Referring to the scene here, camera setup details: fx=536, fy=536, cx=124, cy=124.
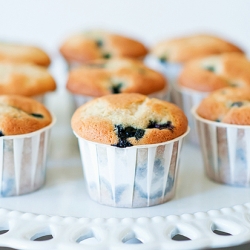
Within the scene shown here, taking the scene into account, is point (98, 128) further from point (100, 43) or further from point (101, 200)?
point (100, 43)

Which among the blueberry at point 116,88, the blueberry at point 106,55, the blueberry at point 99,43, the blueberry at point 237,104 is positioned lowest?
the blueberry at point 116,88

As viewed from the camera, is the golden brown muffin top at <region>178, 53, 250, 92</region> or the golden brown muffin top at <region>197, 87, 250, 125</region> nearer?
the golden brown muffin top at <region>197, 87, 250, 125</region>

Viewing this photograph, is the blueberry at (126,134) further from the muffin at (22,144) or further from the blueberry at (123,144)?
the muffin at (22,144)

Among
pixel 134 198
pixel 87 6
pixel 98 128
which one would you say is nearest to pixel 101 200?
pixel 134 198

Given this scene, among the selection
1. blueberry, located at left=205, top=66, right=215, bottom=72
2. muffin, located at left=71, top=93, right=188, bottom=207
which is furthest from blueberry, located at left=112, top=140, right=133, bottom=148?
blueberry, located at left=205, top=66, right=215, bottom=72

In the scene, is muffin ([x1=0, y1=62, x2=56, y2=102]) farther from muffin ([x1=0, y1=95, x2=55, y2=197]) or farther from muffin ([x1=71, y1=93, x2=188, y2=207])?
muffin ([x1=71, y1=93, x2=188, y2=207])

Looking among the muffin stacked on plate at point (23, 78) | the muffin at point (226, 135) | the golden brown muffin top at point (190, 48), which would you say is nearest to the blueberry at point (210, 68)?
the golden brown muffin top at point (190, 48)

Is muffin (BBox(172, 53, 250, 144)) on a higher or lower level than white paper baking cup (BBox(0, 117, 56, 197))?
higher
